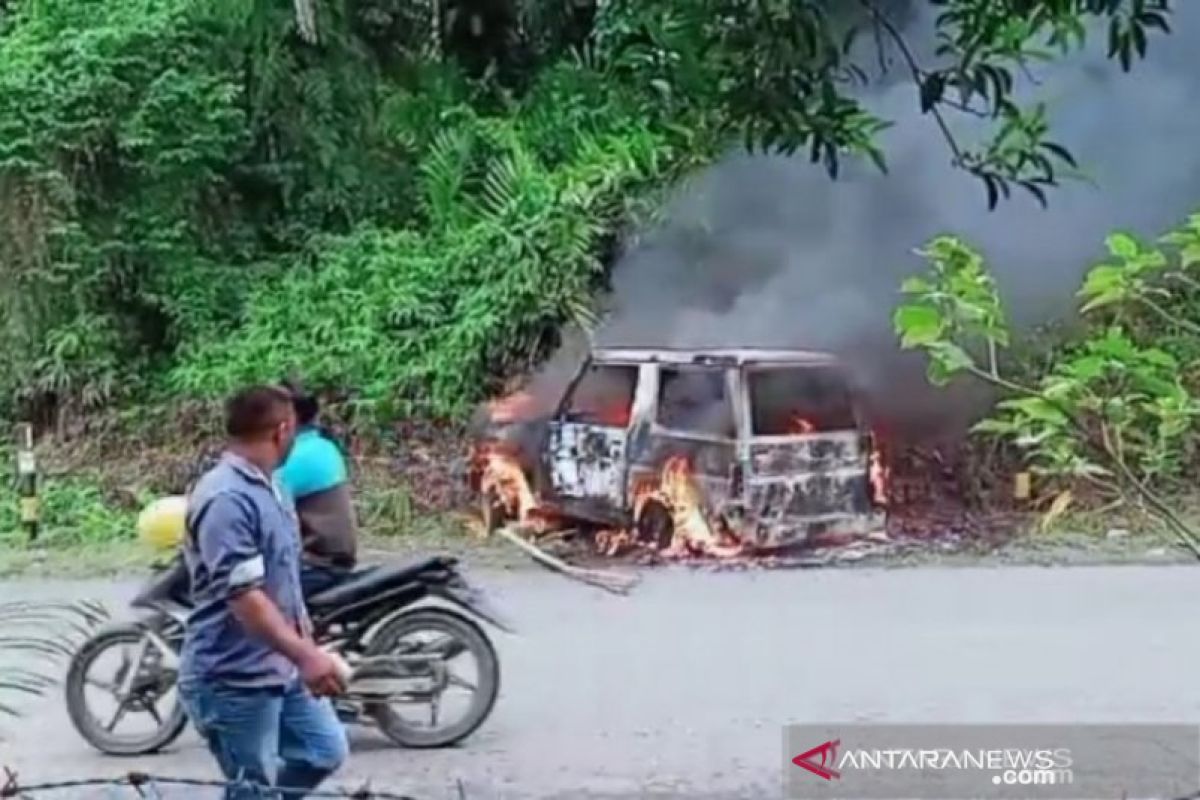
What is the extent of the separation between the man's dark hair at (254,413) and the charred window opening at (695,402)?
7.45 metres

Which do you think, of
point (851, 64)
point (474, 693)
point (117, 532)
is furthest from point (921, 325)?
point (117, 532)

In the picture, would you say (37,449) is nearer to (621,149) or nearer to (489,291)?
(489,291)

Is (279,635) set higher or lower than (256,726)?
higher

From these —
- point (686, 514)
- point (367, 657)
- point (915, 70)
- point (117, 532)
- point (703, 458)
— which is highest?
point (915, 70)

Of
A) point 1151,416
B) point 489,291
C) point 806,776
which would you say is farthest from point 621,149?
point 1151,416

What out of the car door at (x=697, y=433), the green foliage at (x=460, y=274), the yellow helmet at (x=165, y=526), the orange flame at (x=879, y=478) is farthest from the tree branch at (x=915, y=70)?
the green foliage at (x=460, y=274)

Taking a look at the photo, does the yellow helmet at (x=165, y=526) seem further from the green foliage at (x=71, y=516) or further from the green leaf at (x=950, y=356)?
the green leaf at (x=950, y=356)

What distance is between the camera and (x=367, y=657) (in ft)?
20.5

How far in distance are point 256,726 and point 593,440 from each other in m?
7.80

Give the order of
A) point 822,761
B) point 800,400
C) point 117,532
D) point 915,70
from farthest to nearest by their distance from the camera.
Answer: point 117,532
point 800,400
point 822,761
point 915,70

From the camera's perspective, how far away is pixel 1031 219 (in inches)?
481

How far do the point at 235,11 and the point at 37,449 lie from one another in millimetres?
3678

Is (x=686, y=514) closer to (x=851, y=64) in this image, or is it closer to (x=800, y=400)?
(x=800, y=400)

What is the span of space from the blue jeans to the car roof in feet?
25.2
